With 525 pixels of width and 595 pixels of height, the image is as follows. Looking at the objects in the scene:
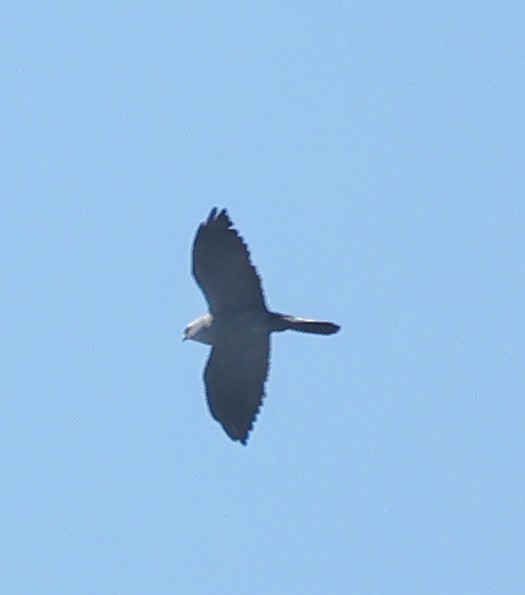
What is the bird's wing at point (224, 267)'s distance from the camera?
1085 inches

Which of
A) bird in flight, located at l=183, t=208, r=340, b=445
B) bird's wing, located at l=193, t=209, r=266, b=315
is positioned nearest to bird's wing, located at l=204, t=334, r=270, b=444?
bird in flight, located at l=183, t=208, r=340, b=445

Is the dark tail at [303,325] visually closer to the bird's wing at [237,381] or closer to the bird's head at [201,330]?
the bird's wing at [237,381]

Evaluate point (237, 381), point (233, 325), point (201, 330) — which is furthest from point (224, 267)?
point (237, 381)

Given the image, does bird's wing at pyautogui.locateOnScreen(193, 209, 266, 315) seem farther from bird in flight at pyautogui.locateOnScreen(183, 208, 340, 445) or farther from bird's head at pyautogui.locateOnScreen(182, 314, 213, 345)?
bird's head at pyautogui.locateOnScreen(182, 314, 213, 345)

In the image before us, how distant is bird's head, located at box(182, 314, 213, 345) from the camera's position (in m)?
28.5

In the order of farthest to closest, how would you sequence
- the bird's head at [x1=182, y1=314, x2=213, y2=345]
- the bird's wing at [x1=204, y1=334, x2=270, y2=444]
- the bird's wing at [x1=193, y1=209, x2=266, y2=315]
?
1. the bird's head at [x1=182, y1=314, x2=213, y2=345]
2. the bird's wing at [x1=204, y1=334, x2=270, y2=444]
3. the bird's wing at [x1=193, y1=209, x2=266, y2=315]

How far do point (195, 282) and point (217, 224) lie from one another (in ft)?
3.62

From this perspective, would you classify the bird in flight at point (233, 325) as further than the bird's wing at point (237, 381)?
No

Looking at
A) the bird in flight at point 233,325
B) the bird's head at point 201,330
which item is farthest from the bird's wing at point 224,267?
the bird's head at point 201,330

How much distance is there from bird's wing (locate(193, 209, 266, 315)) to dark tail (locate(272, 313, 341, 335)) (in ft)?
1.11

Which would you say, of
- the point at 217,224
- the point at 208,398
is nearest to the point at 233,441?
the point at 208,398

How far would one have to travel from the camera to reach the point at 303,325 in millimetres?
27875

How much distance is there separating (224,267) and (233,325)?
1009 millimetres

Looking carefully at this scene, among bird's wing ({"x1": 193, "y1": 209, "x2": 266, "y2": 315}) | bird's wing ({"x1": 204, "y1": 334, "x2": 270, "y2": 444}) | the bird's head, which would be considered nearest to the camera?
bird's wing ({"x1": 193, "y1": 209, "x2": 266, "y2": 315})
